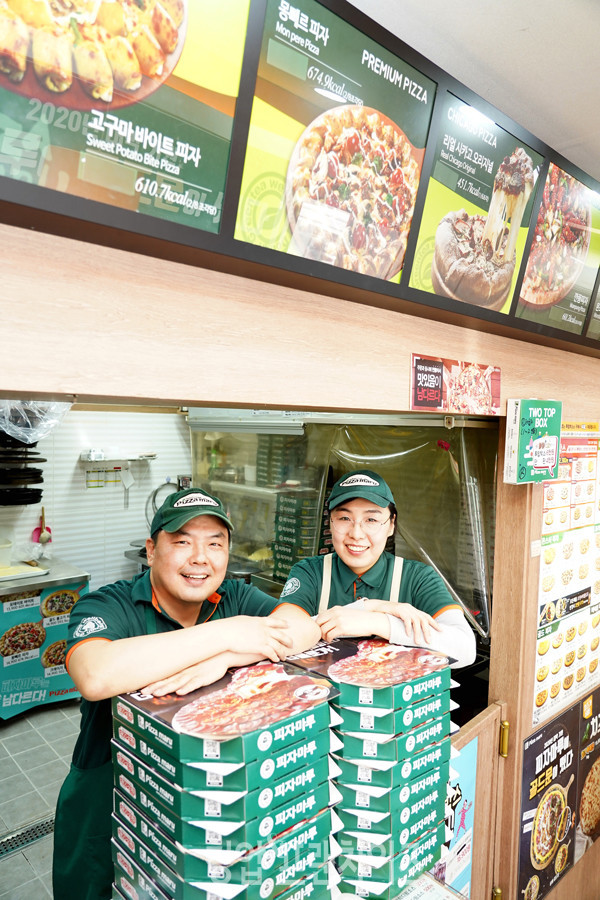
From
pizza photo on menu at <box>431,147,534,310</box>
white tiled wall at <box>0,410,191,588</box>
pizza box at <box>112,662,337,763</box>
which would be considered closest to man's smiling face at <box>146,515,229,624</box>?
pizza box at <box>112,662,337,763</box>

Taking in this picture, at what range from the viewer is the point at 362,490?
1561mm

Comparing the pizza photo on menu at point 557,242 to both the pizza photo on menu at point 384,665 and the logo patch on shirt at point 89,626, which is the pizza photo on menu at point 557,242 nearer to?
the pizza photo on menu at point 384,665

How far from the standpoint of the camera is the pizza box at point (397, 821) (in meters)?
1.12

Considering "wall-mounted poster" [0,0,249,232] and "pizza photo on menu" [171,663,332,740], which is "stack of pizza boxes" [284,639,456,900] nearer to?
"pizza photo on menu" [171,663,332,740]

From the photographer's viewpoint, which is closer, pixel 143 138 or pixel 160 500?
pixel 143 138

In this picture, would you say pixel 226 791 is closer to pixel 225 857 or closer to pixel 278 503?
pixel 225 857

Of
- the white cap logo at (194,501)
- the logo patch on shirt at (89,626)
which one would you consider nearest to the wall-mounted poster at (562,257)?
the white cap logo at (194,501)

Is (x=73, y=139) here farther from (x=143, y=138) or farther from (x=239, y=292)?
(x=239, y=292)

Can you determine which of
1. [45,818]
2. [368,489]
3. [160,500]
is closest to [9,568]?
[160,500]

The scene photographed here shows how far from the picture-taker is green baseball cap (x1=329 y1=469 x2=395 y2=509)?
1.56 metres

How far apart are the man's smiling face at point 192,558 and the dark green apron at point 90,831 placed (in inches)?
5.0

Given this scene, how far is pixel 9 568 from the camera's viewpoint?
4285 millimetres

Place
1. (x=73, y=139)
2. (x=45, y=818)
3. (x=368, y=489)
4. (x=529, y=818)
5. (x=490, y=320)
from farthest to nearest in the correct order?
(x=45, y=818) < (x=529, y=818) < (x=490, y=320) < (x=368, y=489) < (x=73, y=139)

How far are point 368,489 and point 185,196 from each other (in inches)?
34.7
